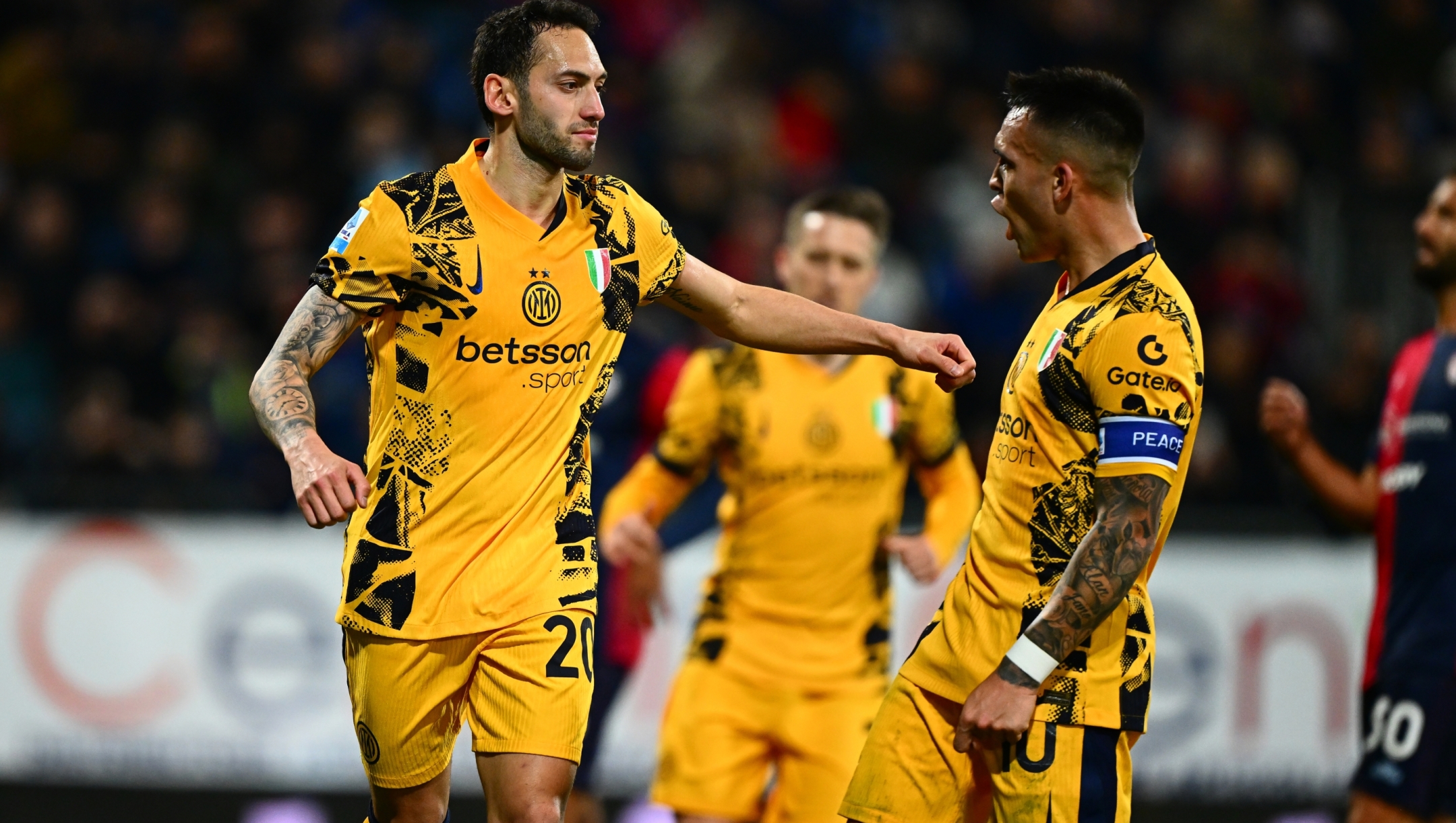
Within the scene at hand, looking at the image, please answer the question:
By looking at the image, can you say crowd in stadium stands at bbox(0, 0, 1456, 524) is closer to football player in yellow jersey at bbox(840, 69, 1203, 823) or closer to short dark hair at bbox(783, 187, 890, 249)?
short dark hair at bbox(783, 187, 890, 249)

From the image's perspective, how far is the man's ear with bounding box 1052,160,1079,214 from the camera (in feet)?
13.2

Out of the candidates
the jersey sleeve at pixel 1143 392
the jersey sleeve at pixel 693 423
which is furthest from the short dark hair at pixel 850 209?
the jersey sleeve at pixel 1143 392

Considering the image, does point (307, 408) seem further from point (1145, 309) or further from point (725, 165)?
point (725, 165)

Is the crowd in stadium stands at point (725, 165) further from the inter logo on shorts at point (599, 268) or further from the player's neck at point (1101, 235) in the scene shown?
the player's neck at point (1101, 235)

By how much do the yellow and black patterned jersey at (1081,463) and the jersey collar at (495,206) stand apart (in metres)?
1.30

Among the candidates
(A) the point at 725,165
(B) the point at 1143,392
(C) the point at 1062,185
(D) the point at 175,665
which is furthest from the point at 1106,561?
(A) the point at 725,165

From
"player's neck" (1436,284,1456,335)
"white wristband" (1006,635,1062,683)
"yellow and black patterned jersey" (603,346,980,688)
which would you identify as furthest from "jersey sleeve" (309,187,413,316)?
"player's neck" (1436,284,1456,335)

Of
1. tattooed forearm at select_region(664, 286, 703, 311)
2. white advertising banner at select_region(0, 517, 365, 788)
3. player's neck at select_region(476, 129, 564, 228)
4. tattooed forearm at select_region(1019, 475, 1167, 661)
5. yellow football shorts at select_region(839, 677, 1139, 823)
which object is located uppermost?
player's neck at select_region(476, 129, 564, 228)

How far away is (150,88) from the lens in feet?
38.2

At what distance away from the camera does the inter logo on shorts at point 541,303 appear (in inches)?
163

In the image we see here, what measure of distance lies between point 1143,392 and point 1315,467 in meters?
2.34

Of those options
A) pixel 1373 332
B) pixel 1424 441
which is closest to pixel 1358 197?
pixel 1373 332

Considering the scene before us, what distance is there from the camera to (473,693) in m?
4.16

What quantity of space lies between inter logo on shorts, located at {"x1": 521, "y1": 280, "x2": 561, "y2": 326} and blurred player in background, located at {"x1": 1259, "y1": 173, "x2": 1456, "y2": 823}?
273 cm
